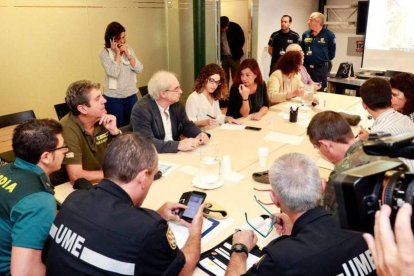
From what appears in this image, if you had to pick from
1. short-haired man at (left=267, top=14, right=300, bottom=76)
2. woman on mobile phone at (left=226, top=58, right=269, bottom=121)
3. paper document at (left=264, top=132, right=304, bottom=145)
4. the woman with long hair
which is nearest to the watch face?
paper document at (left=264, top=132, right=304, bottom=145)

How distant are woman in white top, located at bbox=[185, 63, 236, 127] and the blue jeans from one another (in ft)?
3.87

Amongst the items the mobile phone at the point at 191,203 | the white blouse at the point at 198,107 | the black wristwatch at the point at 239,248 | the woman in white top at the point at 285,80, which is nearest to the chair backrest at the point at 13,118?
the white blouse at the point at 198,107

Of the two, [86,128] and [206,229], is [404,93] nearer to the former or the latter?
[206,229]

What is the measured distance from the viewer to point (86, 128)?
7.91 ft

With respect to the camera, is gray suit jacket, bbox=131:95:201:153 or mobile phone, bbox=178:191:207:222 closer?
mobile phone, bbox=178:191:207:222

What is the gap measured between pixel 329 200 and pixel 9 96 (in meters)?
3.88

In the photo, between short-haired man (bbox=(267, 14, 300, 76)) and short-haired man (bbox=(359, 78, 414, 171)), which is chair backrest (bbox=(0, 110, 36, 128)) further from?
short-haired man (bbox=(267, 14, 300, 76))

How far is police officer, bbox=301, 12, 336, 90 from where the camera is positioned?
5.59 metres

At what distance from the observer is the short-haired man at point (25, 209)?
1397mm

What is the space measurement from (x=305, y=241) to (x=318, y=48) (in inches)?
195

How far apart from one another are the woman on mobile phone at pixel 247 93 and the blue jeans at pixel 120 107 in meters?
1.31

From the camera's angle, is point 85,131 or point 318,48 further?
point 318,48

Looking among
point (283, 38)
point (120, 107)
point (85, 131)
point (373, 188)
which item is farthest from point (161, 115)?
point (283, 38)

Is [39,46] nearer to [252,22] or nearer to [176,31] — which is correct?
[176,31]
